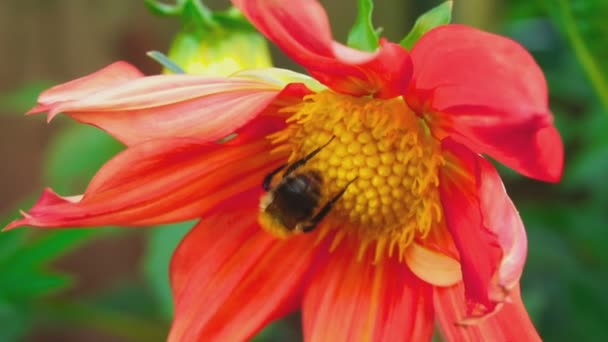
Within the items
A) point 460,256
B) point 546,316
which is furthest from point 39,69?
point 460,256

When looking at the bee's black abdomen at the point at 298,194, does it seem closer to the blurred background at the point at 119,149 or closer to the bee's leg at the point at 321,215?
the bee's leg at the point at 321,215

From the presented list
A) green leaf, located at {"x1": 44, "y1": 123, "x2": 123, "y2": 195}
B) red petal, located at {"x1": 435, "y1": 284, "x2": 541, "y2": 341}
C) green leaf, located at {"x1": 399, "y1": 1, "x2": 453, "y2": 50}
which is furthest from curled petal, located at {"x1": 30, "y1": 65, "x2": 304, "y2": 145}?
green leaf, located at {"x1": 44, "y1": 123, "x2": 123, "y2": 195}

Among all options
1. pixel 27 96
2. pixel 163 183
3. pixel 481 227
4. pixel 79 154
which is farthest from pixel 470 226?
pixel 27 96

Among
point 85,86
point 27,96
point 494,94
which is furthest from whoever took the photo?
point 27,96

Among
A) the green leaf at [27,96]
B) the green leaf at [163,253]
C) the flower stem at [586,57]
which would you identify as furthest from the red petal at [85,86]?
the green leaf at [27,96]

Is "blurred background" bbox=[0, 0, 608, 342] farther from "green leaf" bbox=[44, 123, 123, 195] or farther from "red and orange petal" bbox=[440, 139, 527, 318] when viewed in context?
"red and orange petal" bbox=[440, 139, 527, 318]

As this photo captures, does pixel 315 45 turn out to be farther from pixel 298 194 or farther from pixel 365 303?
pixel 365 303
